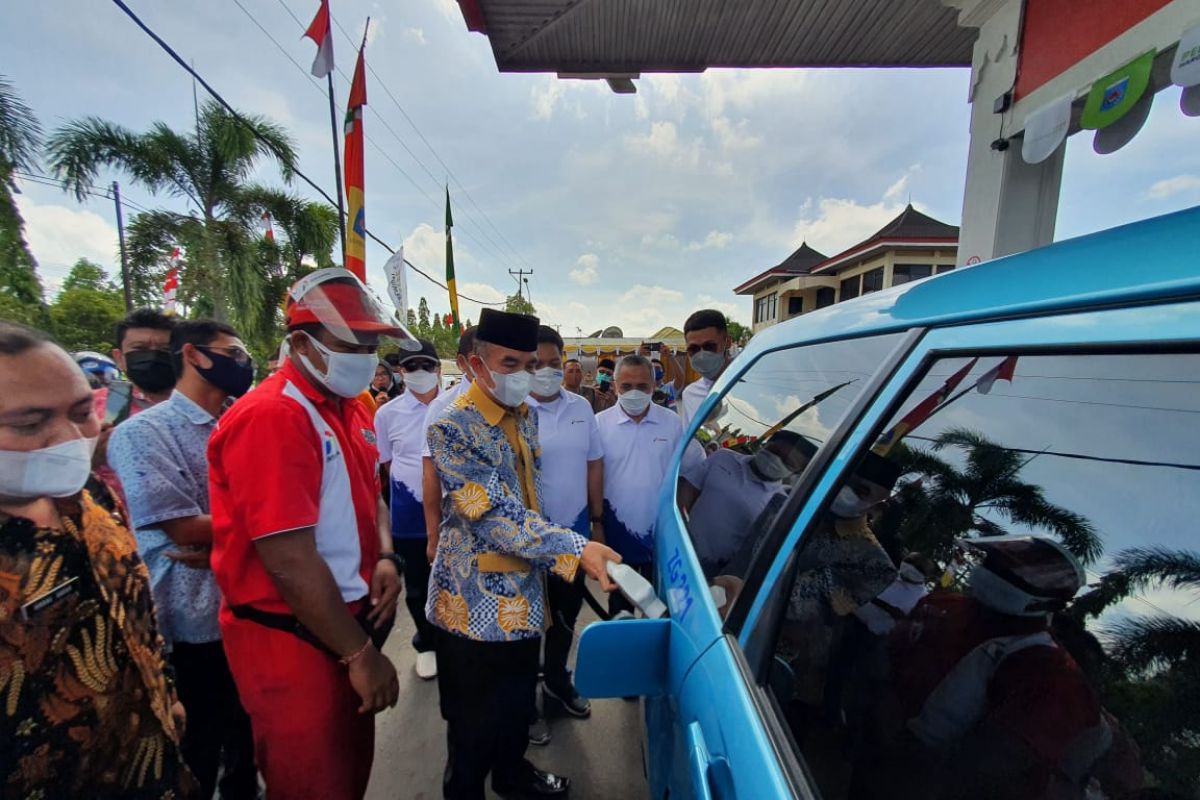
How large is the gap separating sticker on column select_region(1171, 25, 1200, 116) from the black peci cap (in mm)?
3112

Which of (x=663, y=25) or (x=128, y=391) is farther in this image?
(x=663, y=25)

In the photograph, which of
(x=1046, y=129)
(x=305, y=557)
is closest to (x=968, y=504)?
(x=305, y=557)

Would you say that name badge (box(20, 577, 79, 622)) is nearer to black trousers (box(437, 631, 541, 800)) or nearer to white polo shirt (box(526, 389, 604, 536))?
black trousers (box(437, 631, 541, 800))

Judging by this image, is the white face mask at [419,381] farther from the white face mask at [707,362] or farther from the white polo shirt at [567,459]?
the white face mask at [707,362]

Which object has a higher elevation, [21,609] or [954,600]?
[954,600]

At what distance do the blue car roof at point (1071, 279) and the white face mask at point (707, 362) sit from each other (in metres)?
2.50

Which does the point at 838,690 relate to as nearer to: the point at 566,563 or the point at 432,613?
the point at 566,563

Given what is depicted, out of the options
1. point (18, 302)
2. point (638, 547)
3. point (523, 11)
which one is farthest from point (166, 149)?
point (638, 547)

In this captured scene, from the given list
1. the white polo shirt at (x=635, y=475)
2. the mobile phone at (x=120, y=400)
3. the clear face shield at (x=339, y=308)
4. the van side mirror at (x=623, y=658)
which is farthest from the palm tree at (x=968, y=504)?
the mobile phone at (x=120, y=400)

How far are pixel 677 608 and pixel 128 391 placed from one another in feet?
8.54

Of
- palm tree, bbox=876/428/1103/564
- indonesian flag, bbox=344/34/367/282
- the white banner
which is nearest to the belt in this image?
palm tree, bbox=876/428/1103/564

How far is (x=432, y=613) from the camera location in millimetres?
1791

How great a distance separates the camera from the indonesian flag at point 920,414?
0.78 metres

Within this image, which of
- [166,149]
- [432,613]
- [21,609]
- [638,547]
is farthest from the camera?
[166,149]
